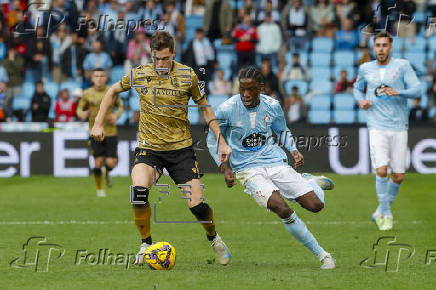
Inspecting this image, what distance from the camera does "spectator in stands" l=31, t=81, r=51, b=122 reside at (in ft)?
61.6

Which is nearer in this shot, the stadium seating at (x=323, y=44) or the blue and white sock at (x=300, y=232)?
the blue and white sock at (x=300, y=232)

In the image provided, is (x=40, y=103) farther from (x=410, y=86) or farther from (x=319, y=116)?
(x=410, y=86)

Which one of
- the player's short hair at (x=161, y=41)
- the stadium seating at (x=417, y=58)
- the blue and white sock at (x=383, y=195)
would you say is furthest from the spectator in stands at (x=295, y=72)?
the player's short hair at (x=161, y=41)

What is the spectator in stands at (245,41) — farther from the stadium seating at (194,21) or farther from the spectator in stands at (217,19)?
the stadium seating at (194,21)

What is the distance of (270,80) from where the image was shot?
18938 millimetres

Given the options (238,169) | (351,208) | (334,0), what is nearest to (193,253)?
(238,169)

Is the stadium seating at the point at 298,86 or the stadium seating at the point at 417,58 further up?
the stadium seating at the point at 417,58

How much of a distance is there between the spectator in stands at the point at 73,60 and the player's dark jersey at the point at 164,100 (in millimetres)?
12328

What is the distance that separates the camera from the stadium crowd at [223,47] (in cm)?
1978

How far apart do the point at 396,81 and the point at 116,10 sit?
10.9 m

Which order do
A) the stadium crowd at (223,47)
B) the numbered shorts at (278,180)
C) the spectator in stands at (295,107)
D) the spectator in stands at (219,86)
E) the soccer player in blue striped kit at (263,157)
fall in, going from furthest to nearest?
1. the stadium crowd at (223,47)
2. the spectator in stands at (219,86)
3. the spectator in stands at (295,107)
4. the numbered shorts at (278,180)
5. the soccer player in blue striped kit at (263,157)

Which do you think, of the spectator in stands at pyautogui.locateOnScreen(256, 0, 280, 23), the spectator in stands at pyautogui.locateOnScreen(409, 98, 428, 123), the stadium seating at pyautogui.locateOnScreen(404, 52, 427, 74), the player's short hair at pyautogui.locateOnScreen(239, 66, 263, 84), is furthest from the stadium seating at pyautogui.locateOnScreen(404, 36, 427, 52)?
the player's short hair at pyautogui.locateOnScreen(239, 66, 263, 84)

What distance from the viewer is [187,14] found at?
22078 mm

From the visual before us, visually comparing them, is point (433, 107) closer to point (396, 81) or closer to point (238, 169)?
point (396, 81)
